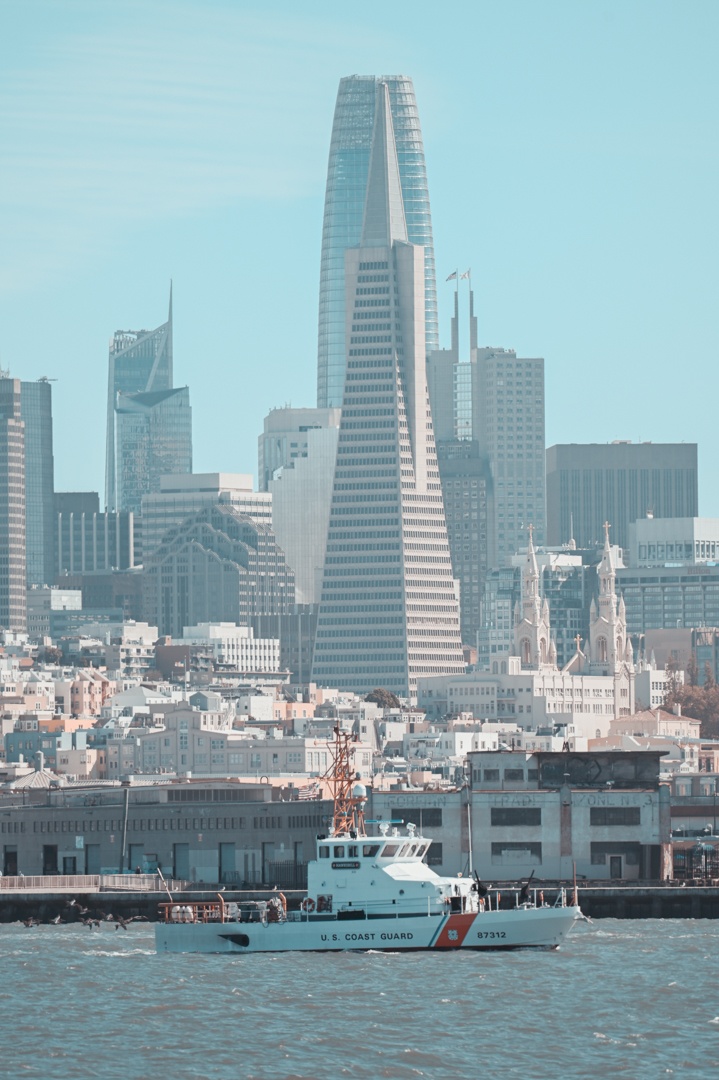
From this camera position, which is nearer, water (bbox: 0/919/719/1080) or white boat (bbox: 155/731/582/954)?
water (bbox: 0/919/719/1080)

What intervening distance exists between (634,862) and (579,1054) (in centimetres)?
6123

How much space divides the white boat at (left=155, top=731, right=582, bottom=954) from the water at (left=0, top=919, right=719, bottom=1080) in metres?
0.89

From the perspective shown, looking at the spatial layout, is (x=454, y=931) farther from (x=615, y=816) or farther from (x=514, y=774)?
(x=514, y=774)

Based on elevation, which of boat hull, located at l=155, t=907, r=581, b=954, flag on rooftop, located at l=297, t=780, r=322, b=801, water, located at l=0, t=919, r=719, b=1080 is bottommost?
water, located at l=0, t=919, r=719, b=1080

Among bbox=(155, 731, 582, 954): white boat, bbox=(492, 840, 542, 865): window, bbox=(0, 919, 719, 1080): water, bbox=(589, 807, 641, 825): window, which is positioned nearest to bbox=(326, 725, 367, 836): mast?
bbox=(155, 731, 582, 954): white boat

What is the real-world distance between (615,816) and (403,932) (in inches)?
1494

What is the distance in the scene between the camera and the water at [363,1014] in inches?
3703

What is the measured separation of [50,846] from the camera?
167 metres

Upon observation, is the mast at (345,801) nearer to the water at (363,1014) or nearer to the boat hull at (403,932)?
the boat hull at (403,932)

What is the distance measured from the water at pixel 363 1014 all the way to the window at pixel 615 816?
2798 cm

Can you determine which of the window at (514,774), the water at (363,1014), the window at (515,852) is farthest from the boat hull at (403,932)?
the window at (514,774)

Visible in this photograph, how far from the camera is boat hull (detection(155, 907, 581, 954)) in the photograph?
121 meters

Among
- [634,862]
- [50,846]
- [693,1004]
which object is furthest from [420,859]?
[50,846]

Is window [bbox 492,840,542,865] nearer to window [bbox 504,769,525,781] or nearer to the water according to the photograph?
window [bbox 504,769,525,781]
